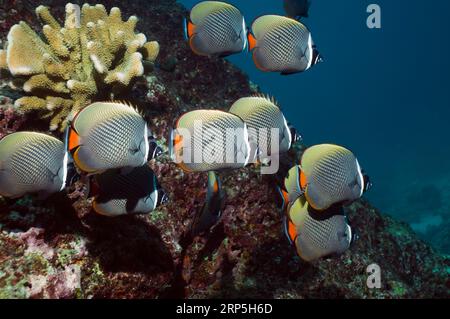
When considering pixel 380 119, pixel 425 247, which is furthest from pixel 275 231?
pixel 380 119

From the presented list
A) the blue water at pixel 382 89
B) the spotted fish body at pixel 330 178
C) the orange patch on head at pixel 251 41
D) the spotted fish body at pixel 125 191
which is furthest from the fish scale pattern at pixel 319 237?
the blue water at pixel 382 89

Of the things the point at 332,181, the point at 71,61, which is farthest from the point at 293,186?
the point at 71,61

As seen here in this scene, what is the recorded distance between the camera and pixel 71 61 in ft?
10.2

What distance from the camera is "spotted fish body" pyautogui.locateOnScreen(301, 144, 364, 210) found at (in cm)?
234

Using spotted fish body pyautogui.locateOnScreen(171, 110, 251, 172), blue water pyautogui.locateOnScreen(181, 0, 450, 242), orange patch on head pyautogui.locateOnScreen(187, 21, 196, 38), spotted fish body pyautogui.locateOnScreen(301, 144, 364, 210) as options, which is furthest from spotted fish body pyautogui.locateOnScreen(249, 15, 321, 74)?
blue water pyautogui.locateOnScreen(181, 0, 450, 242)

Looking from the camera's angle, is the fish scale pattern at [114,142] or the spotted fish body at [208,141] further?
the spotted fish body at [208,141]

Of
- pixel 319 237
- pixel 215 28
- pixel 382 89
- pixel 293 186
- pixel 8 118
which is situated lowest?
pixel 382 89

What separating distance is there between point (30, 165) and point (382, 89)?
101 m

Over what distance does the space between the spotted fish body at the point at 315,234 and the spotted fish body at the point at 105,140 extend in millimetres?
1166

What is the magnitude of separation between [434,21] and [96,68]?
391 ft

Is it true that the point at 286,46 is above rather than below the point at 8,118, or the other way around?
above

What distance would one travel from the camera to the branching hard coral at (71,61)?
282 cm

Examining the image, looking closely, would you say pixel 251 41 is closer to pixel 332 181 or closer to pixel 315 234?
pixel 332 181

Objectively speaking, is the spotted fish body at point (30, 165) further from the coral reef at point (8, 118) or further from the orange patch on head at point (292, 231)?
the orange patch on head at point (292, 231)
